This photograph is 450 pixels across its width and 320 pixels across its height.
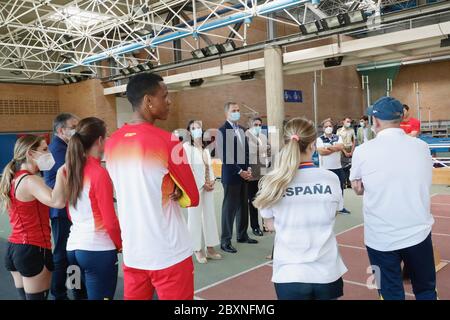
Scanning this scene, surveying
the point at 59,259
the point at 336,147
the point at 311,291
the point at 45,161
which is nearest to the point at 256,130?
the point at 336,147

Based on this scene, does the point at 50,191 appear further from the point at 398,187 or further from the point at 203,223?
the point at 203,223

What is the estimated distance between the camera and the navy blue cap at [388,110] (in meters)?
2.29

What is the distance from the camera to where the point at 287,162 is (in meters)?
1.89

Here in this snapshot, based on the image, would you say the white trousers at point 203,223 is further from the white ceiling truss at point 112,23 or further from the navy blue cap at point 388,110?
the white ceiling truss at point 112,23

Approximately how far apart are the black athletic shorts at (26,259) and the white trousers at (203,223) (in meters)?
1.97

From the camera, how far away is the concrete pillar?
423 inches

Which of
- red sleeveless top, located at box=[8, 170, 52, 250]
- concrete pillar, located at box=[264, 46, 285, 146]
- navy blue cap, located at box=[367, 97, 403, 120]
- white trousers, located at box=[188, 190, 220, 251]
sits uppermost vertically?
concrete pillar, located at box=[264, 46, 285, 146]

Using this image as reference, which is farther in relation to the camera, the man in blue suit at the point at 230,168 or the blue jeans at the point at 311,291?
the man in blue suit at the point at 230,168

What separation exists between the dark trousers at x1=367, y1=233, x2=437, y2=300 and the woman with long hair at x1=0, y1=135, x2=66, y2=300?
2.12 m

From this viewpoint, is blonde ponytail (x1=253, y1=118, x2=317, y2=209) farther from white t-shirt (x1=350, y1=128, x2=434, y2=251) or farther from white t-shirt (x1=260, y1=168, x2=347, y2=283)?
white t-shirt (x1=350, y1=128, x2=434, y2=251)

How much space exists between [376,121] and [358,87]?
1000 inches

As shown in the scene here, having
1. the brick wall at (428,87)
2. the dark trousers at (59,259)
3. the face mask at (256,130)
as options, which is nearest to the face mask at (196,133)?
the dark trousers at (59,259)

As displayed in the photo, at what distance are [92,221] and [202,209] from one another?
2.46 m

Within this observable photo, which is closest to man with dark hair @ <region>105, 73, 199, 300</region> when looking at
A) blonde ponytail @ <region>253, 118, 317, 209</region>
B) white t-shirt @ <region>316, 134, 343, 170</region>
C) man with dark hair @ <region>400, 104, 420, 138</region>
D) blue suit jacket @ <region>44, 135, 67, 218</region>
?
blonde ponytail @ <region>253, 118, 317, 209</region>
